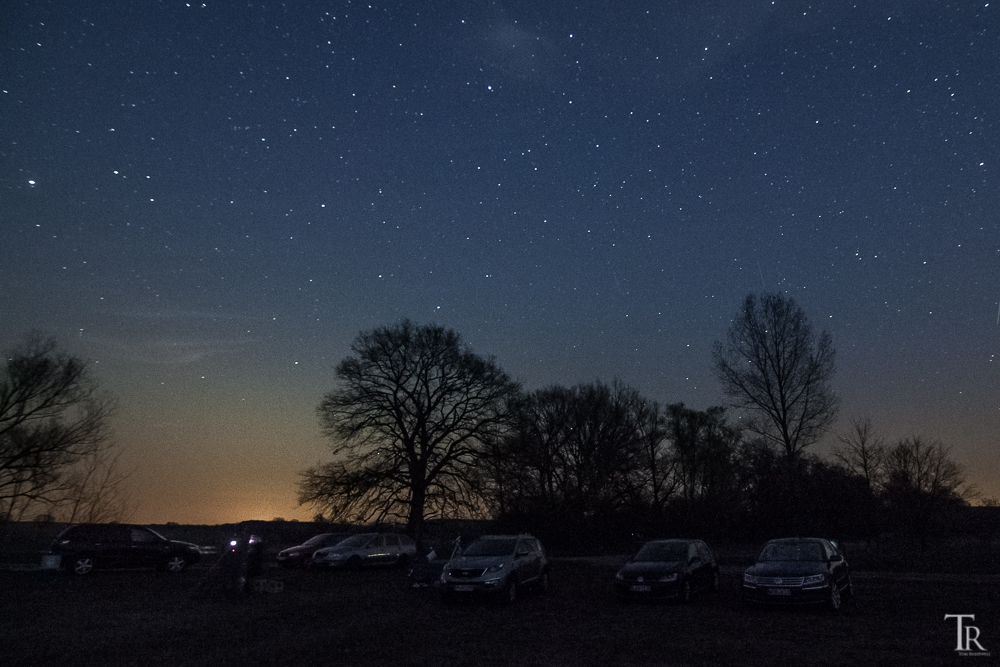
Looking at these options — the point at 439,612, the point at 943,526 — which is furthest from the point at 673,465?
the point at 439,612

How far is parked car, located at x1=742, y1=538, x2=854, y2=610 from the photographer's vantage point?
13297 millimetres

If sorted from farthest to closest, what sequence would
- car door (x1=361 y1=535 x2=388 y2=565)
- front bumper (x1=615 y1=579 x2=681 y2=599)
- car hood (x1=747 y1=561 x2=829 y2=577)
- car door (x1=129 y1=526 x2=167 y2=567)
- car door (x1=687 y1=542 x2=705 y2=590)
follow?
car door (x1=361 y1=535 x2=388 y2=565)
car door (x1=129 y1=526 x2=167 y2=567)
car door (x1=687 y1=542 x2=705 y2=590)
front bumper (x1=615 y1=579 x2=681 y2=599)
car hood (x1=747 y1=561 x2=829 y2=577)

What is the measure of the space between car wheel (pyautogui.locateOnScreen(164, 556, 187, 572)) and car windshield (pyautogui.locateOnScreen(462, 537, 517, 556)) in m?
13.0

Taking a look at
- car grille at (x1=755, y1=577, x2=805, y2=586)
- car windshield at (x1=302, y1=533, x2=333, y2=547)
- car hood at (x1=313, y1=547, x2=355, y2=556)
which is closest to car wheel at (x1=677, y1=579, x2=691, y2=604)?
car grille at (x1=755, y1=577, x2=805, y2=586)

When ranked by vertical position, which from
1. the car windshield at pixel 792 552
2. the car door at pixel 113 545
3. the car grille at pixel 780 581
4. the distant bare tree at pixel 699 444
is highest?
the distant bare tree at pixel 699 444

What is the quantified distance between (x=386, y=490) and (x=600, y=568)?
1294 centimetres

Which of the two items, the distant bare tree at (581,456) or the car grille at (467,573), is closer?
the car grille at (467,573)

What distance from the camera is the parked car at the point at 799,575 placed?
1330 centimetres

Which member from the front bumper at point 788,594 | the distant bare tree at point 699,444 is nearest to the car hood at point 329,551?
the front bumper at point 788,594

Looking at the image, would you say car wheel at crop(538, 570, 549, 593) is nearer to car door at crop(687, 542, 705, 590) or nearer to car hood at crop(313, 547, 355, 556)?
car door at crop(687, 542, 705, 590)

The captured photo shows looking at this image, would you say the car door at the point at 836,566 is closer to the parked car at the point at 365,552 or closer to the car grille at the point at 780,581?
the car grille at the point at 780,581

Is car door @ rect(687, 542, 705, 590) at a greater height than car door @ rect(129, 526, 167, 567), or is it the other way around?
car door @ rect(687, 542, 705, 590)

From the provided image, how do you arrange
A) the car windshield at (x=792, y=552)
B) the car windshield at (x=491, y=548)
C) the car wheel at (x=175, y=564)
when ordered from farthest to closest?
the car wheel at (x=175, y=564) < the car windshield at (x=491, y=548) < the car windshield at (x=792, y=552)

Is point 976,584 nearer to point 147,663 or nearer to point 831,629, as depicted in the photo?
point 831,629
